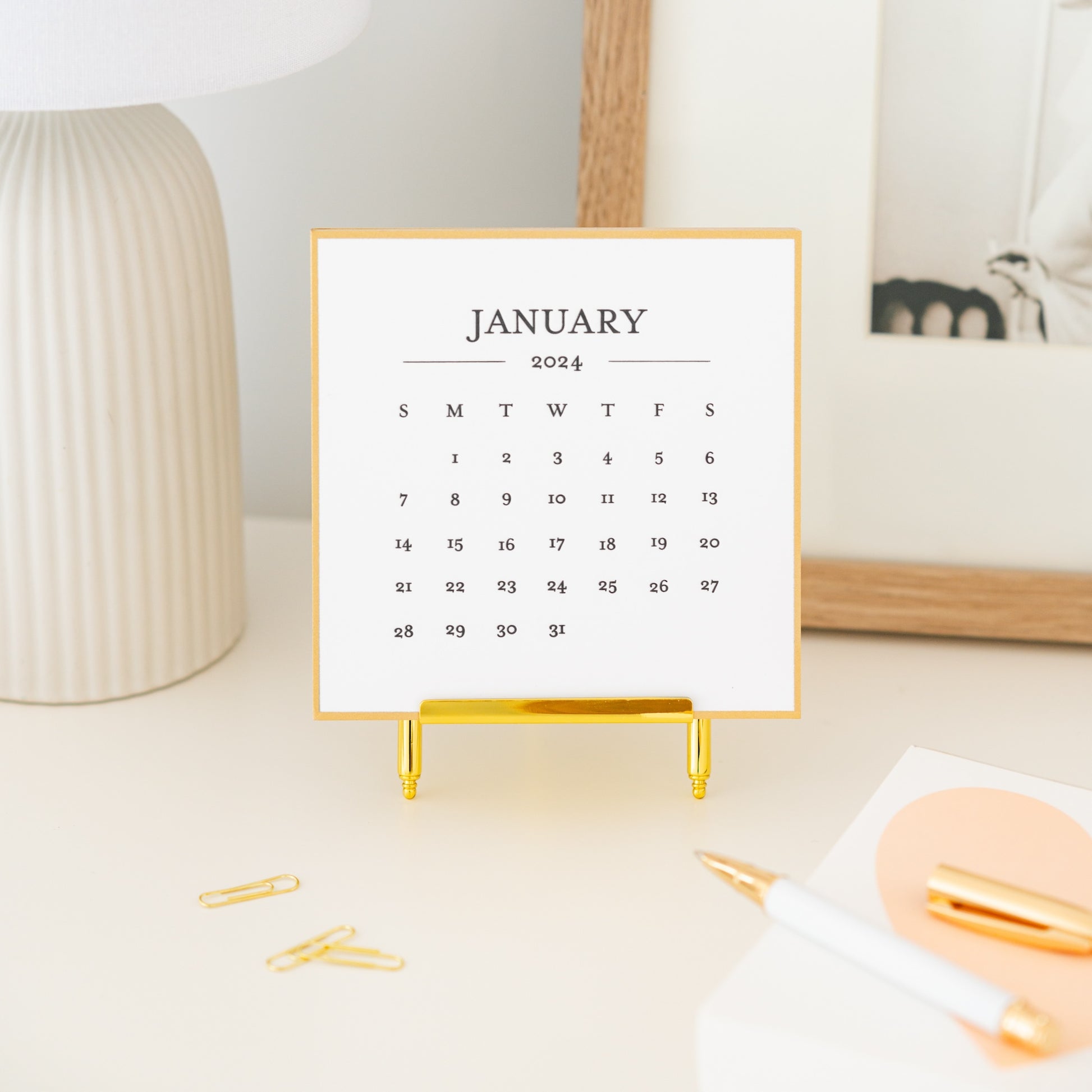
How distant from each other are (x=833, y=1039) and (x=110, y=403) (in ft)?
1.49

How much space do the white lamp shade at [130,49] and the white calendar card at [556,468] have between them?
0.27 ft

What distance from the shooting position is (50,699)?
679 mm

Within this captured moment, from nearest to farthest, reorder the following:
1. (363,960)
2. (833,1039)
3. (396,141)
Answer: (833,1039) → (363,960) → (396,141)

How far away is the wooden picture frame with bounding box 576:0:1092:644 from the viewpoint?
2.23ft

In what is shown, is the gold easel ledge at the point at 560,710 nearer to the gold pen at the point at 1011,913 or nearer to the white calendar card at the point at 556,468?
the white calendar card at the point at 556,468

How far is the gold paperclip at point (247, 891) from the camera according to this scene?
534 millimetres

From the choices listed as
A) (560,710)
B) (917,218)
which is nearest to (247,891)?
(560,710)

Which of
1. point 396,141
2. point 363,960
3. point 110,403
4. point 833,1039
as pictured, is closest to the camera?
point 833,1039

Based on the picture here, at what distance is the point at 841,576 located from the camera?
0.74 m

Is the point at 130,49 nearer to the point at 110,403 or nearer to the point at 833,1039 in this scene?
the point at 110,403

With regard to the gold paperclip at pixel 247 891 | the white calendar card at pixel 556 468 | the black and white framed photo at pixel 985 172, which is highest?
the black and white framed photo at pixel 985 172

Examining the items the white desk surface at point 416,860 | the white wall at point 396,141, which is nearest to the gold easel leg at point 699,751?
the white desk surface at point 416,860

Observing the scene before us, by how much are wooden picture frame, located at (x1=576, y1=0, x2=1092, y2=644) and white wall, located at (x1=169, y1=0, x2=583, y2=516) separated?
0.43 ft

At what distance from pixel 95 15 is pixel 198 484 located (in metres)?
0.25
